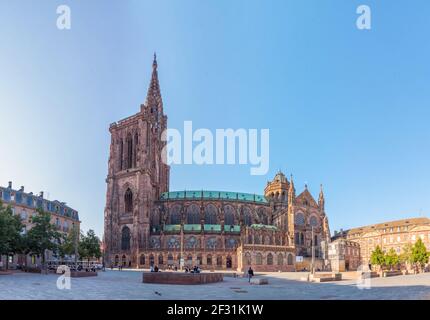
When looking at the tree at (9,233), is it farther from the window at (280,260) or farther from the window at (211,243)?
the window at (280,260)

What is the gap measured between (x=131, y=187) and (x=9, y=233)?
50718 millimetres

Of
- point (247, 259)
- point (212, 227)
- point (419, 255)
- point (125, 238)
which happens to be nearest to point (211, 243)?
point (212, 227)

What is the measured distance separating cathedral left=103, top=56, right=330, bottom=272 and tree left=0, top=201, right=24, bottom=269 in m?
39.5

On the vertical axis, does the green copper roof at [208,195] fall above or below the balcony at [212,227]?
above

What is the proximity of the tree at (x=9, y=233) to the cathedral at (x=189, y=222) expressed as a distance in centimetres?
3949

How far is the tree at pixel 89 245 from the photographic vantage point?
65.2 m

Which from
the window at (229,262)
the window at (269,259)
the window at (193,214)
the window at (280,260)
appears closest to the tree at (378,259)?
the window at (280,260)

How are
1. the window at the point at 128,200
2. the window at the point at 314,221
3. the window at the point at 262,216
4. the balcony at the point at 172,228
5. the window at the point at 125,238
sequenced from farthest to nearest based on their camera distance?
the window at the point at 262,216 → the window at the point at 314,221 → the window at the point at 128,200 → the window at the point at 125,238 → the balcony at the point at 172,228

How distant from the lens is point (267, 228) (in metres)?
96.1

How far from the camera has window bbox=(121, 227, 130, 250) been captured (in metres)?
92.8

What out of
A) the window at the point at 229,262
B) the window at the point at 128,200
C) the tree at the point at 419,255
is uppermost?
the window at the point at 128,200
